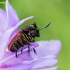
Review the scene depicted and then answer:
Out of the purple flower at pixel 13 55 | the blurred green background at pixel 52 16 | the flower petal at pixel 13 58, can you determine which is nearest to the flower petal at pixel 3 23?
the purple flower at pixel 13 55

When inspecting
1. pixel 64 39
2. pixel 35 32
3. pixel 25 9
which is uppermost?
pixel 25 9

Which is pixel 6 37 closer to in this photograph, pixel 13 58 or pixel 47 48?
pixel 13 58

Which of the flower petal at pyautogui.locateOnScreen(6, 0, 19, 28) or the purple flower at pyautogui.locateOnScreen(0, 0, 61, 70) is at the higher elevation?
the flower petal at pyautogui.locateOnScreen(6, 0, 19, 28)

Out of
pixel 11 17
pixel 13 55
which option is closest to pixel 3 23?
pixel 11 17

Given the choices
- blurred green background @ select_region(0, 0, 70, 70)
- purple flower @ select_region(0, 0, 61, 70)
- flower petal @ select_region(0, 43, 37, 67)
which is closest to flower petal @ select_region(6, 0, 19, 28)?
purple flower @ select_region(0, 0, 61, 70)

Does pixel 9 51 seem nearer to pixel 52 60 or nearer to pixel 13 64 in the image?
pixel 13 64

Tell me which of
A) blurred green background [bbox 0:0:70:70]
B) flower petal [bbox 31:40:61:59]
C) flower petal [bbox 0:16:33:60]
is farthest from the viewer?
blurred green background [bbox 0:0:70:70]

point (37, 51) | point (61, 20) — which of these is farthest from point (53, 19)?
point (37, 51)

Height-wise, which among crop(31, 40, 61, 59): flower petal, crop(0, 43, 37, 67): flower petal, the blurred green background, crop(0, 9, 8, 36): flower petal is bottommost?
crop(0, 43, 37, 67): flower petal

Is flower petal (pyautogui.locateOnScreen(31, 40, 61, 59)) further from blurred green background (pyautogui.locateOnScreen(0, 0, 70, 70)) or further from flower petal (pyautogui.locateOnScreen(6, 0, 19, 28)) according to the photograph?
blurred green background (pyautogui.locateOnScreen(0, 0, 70, 70))
